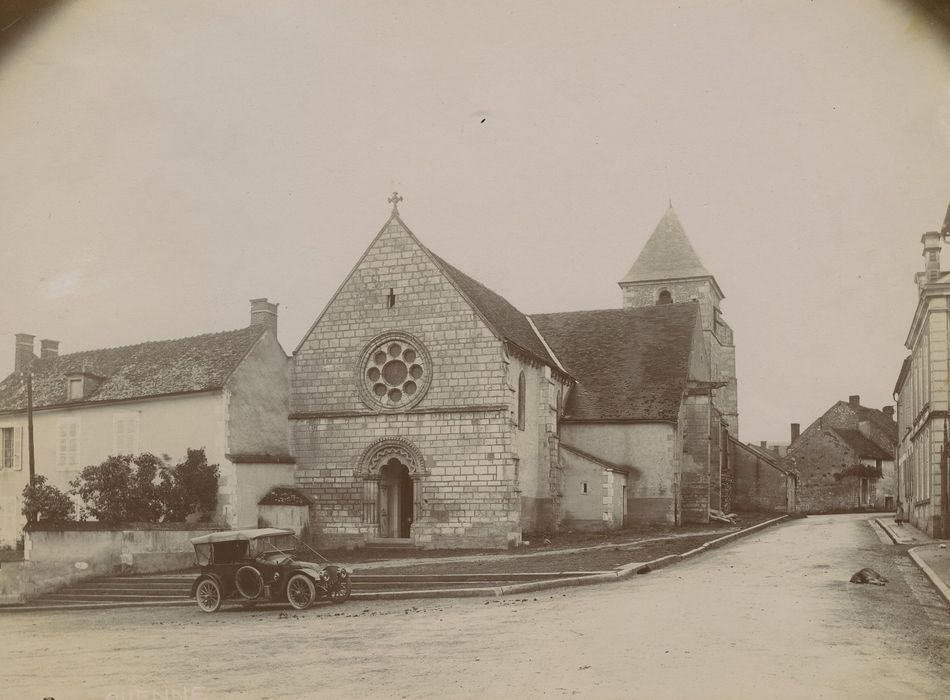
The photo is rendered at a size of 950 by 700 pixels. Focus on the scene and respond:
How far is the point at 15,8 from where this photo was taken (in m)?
9.69

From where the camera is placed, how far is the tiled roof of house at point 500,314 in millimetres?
27844

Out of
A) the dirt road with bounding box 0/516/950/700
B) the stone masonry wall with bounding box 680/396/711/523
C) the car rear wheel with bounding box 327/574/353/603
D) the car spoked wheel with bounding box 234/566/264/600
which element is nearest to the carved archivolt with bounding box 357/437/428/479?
the car rear wheel with bounding box 327/574/353/603

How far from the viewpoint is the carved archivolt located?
2709 cm

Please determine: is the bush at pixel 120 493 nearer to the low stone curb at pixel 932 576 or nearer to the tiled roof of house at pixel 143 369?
the tiled roof of house at pixel 143 369

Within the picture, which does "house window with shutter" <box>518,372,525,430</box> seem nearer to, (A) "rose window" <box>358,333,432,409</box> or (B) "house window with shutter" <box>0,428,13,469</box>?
(A) "rose window" <box>358,333,432,409</box>

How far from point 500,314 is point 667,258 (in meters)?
26.7

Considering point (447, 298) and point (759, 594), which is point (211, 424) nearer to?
point (447, 298)

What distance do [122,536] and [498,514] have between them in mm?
10059

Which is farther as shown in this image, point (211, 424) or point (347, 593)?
point (211, 424)

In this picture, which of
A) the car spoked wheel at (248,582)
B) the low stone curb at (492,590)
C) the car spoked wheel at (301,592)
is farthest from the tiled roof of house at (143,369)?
the car spoked wheel at (301,592)

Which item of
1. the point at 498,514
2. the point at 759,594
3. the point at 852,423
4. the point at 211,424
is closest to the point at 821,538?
the point at 498,514

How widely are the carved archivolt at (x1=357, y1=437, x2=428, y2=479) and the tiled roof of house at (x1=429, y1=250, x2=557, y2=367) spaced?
439 centimetres

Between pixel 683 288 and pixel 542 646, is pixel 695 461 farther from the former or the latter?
pixel 542 646

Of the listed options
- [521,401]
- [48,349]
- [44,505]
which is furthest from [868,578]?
[48,349]
